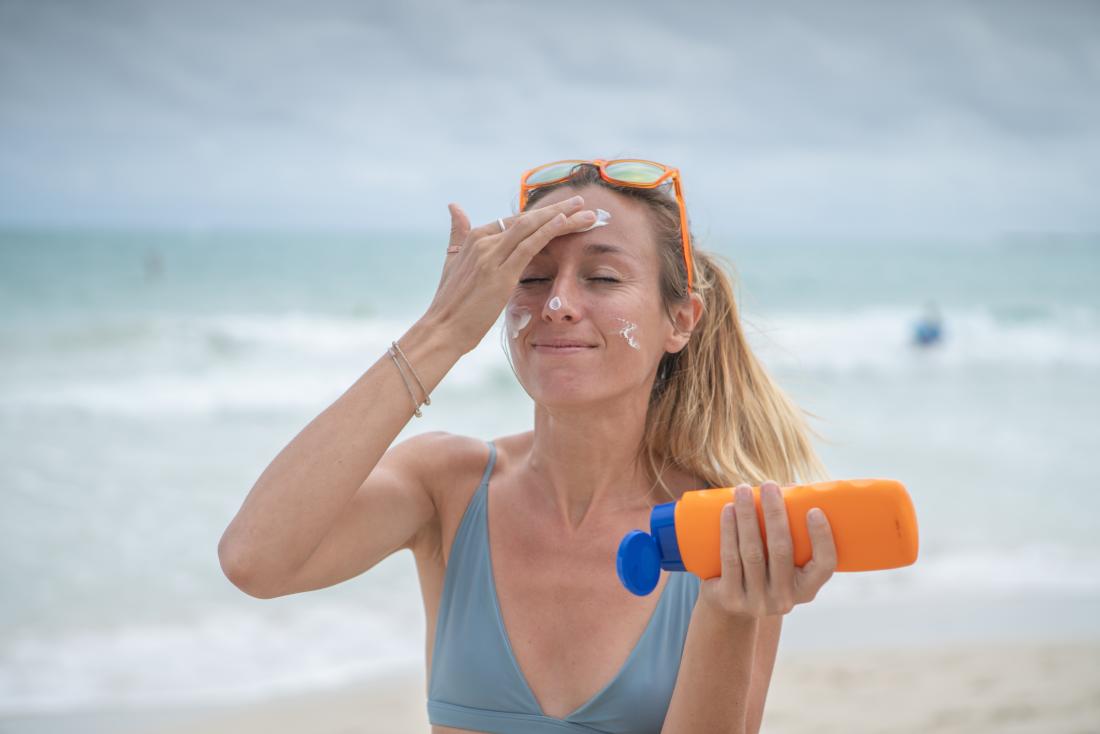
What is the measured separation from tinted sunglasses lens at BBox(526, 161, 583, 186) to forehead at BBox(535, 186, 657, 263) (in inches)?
2.5

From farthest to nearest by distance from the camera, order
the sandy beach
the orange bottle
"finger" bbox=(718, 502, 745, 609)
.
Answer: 1. the sandy beach
2. "finger" bbox=(718, 502, 745, 609)
3. the orange bottle

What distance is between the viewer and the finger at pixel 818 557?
144 centimetres

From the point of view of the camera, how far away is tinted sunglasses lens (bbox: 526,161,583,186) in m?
2.53

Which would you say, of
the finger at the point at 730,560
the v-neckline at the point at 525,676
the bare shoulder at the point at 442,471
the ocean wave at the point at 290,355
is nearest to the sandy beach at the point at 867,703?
the bare shoulder at the point at 442,471

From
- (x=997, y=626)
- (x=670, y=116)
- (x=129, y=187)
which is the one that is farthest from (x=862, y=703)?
(x=129, y=187)

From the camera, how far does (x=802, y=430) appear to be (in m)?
2.75

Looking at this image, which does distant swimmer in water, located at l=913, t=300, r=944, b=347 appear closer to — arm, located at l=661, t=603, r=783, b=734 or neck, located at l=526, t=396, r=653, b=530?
neck, located at l=526, t=396, r=653, b=530

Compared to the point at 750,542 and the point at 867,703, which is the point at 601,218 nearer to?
the point at 750,542

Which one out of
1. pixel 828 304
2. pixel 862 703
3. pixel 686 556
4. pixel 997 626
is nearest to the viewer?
pixel 686 556

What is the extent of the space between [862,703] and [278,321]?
17.2 m

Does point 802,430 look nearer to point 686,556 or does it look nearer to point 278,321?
point 686,556

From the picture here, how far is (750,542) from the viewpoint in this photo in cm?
151

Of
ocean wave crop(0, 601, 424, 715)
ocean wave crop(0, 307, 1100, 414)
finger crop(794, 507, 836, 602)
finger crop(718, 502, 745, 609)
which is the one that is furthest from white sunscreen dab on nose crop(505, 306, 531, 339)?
ocean wave crop(0, 307, 1100, 414)

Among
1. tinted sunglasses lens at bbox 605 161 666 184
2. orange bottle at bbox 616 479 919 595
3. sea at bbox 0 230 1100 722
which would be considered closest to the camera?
orange bottle at bbox 616 479 919 595
